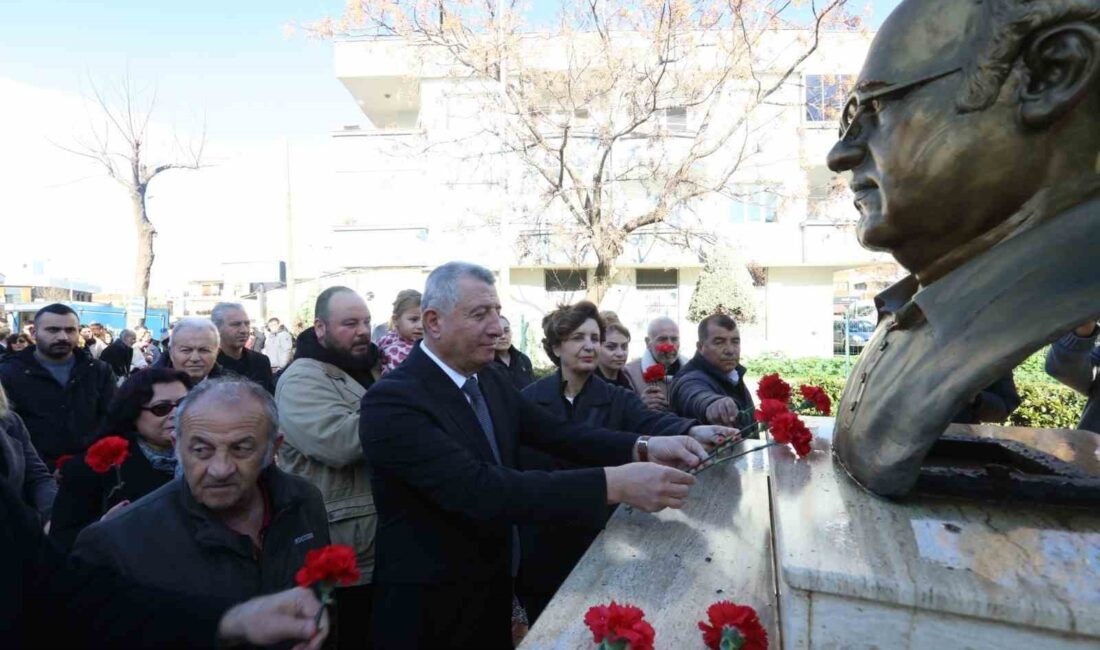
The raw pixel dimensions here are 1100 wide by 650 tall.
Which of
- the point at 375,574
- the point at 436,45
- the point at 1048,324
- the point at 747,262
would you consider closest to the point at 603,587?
the point at 375,574

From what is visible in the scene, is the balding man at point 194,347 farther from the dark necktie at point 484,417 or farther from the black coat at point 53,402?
the dark necktie at point 484,417

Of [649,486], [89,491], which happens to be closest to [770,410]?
[649,486]

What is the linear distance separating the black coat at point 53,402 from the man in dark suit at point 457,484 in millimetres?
3274

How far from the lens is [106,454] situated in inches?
97.5

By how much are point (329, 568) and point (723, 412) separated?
2.15 meters

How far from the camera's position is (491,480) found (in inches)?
75.5

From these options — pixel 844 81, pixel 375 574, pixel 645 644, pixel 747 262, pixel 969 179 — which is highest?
pixel 844 81

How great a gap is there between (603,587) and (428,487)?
535 mm

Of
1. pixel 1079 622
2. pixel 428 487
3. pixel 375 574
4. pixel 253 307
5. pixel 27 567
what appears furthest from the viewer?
pixel 253 307

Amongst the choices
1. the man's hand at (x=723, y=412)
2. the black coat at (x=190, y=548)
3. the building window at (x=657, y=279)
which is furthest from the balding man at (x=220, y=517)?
the building window at (x=657, y=279)

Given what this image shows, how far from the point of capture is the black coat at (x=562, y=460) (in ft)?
9.18

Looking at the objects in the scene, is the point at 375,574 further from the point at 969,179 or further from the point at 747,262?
the point at 747,262

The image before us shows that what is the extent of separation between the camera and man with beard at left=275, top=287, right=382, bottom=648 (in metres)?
2.88

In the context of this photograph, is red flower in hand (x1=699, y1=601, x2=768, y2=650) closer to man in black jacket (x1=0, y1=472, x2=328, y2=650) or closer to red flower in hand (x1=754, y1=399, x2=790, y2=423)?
man in black jacket (x1=0, y1=472, x2=328, y2=650)
